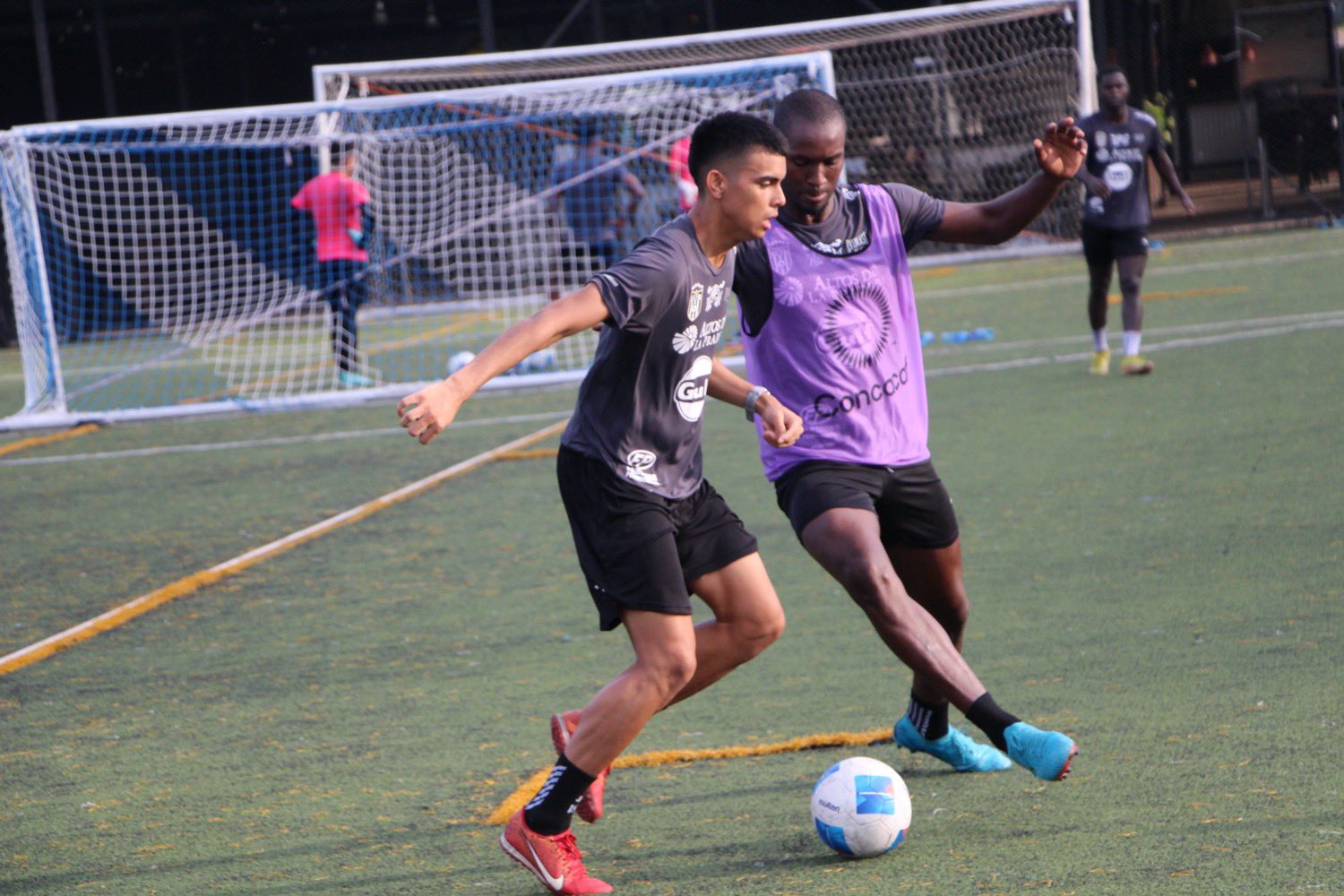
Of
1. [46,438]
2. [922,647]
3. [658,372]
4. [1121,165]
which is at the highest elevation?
[1121,165]

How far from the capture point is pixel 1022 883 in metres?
3.61

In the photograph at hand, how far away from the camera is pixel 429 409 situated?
3.38 metres

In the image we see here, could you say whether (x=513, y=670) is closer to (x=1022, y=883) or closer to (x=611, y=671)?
(x=611, y=671)

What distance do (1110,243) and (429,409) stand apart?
9.25 meters

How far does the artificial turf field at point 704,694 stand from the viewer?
400 cm

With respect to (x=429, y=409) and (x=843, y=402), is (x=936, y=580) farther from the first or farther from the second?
(x=429, y=409)

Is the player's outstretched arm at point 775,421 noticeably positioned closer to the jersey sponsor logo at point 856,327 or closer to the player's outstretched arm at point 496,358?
the jersey sponsor logo at point 856,327

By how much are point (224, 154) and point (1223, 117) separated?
1644cm

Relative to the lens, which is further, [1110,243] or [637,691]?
[1110,243]

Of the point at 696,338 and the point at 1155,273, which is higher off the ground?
the point at 696,338

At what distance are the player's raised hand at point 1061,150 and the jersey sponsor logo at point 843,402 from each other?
735 millimetres

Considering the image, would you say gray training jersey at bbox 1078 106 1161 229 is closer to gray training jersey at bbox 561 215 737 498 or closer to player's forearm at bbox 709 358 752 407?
player's forearm at bbox 709 358 752 407

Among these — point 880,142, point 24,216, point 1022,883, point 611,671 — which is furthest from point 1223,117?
point 1022,883

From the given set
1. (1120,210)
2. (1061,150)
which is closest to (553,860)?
(1061,150)
